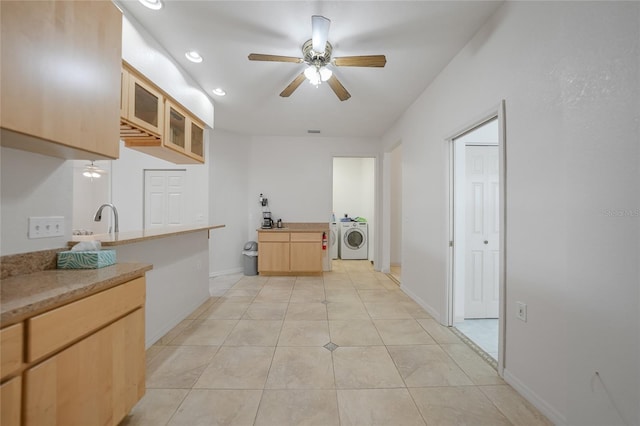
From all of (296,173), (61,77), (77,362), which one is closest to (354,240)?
(296,173)

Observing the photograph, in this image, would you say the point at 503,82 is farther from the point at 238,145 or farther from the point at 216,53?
the point at 238,145

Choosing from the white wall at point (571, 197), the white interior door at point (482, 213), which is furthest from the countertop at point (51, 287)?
the white interior door at point (482, 213)

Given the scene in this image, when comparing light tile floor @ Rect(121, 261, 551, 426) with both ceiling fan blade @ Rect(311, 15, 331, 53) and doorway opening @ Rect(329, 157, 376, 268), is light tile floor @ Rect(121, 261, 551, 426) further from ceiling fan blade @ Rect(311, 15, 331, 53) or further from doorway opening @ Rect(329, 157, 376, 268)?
doorway opening @ Rect(329, 157, 376, 268)

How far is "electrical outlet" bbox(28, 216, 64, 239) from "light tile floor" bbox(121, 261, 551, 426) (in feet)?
3.82

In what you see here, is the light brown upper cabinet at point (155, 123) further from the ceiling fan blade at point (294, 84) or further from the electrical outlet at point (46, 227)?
the ceiling fan blade at point (294, 84)

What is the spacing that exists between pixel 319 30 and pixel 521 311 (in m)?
2.43

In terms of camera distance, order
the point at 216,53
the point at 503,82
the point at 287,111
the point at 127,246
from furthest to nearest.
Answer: the point at 287,111
the point at 216,53
the point at 127,246
the point at 503,82

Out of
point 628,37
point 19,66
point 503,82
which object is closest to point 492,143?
point 503,82

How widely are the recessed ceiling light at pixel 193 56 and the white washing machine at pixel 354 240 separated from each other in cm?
439

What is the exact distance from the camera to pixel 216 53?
2266mm

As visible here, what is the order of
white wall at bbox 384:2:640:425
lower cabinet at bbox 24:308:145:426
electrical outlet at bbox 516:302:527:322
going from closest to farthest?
1. lower cabinet at bbox 24:308:145:426
2. white wall at bbox 384:2:640:425
3. electrical outlet at bbox 516:302:527:322

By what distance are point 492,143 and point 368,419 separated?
2.89 meters

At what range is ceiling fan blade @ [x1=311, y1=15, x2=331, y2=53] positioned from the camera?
164 centimetres

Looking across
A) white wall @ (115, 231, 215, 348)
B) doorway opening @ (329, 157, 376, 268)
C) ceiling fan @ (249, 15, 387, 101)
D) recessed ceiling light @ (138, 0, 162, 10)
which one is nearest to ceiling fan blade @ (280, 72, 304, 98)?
ceiling fan @ (249, 15, 387, 101)
